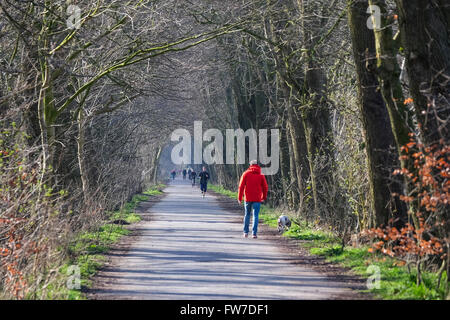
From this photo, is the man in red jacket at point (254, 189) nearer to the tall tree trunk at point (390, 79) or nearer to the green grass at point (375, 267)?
the green grass at point (375, 267)

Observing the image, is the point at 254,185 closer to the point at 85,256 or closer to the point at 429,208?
the point at 85,256

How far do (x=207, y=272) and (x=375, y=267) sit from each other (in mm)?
2567

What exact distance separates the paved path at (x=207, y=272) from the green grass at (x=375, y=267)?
0.67 m

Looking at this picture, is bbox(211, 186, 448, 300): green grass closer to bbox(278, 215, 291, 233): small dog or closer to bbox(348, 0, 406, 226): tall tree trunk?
bbox(278, 215, 291, 233): small dog

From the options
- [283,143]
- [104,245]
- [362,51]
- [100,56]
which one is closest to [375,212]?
[362,51]

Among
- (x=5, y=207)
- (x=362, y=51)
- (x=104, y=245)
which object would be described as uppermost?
(x=362, y=51)

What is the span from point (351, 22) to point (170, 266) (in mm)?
5333

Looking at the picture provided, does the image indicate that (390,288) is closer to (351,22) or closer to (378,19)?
(378,19)

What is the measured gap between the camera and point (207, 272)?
12883 millimetres

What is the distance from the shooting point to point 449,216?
10586 mm

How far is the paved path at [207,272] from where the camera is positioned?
10.7 meters

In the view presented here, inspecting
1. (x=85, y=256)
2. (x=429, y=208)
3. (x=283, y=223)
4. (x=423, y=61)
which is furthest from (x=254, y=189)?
(x=429, y=208)

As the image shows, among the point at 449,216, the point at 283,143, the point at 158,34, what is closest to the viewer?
the point at 449,216

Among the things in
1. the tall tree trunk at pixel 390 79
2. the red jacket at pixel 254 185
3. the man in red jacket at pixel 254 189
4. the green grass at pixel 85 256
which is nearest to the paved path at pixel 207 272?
the green grass at pixel 85 256
